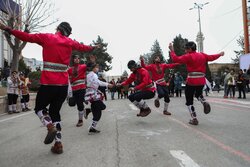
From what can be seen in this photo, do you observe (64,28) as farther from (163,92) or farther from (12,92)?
(12,92)

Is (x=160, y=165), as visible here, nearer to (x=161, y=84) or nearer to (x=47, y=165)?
(x=47, y=165)

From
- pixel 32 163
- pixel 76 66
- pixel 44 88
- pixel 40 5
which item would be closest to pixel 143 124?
pixel 76 66

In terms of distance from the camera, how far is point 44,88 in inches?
213

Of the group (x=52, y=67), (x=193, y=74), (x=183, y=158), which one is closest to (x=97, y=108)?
(x=52, y=67)

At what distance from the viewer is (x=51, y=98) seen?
5.49m

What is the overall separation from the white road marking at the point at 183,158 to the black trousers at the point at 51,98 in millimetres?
2140

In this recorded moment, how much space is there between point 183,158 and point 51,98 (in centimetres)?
246

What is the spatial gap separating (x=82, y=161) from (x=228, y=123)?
4.96 metres

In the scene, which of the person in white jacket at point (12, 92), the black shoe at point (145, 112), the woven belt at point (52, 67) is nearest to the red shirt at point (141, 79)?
the black shoe at point (145, 112)

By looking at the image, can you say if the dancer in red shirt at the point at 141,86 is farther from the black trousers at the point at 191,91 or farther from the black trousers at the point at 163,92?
the black trousers at the point at 163,92

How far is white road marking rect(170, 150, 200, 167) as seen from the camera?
→ 4.36 metres

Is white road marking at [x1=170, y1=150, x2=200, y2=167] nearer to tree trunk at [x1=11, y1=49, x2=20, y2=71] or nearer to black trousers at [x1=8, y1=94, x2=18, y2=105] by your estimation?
black trousers at [x1=8, y1=94, x2=18, y2=105]

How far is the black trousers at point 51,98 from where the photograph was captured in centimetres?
539

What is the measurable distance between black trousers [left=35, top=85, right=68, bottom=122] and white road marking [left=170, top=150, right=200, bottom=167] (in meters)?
2.14
